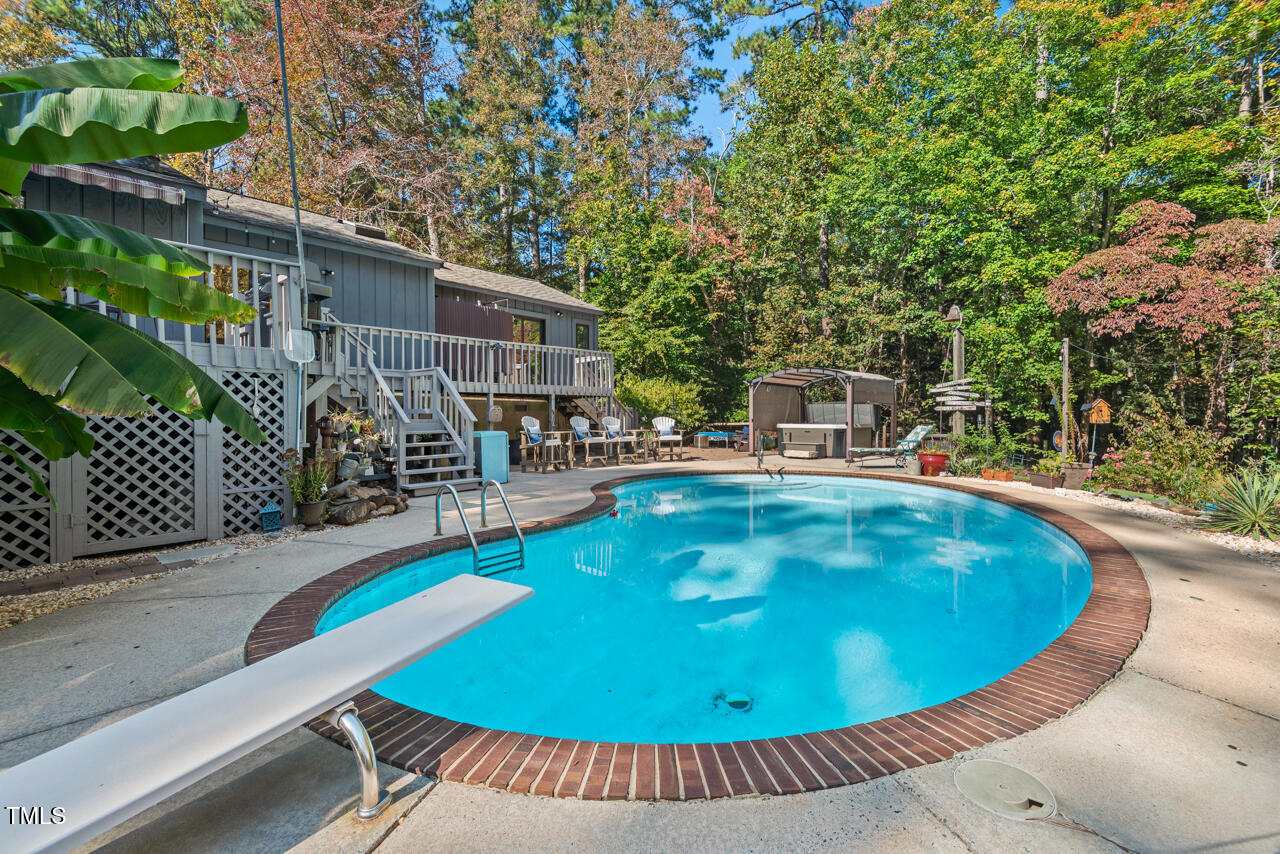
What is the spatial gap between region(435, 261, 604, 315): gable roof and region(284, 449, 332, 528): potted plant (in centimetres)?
861

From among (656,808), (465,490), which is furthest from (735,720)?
(465,490)

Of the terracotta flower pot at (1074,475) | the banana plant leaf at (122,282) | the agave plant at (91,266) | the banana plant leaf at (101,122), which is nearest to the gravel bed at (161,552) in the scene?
the agave plant at (91,266)

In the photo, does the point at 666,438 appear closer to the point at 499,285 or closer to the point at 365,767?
the point at 499,285

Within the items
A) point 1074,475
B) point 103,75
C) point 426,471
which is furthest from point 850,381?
point 103,75

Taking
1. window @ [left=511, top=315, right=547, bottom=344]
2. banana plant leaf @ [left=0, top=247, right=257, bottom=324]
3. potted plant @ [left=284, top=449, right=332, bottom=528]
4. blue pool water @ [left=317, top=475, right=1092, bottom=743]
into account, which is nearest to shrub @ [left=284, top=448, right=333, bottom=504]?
potted plant @ [left=284, top=449, right=332, bottom=528]

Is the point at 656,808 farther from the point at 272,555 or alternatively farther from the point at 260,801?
the point at 272,555

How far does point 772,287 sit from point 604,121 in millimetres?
10413

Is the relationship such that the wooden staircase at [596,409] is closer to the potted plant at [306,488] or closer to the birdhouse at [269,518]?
the potted plant at [306,488]

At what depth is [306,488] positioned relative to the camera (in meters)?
6.46

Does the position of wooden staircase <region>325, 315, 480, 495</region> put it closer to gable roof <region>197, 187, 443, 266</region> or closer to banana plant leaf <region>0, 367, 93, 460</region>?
gable roof <region>197, 187, 443, 266</region>

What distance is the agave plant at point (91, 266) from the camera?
2.24m

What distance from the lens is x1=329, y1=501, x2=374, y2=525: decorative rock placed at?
6.61m

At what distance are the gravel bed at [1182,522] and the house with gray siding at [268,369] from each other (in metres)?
9.57

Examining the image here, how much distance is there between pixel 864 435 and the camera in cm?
1599
